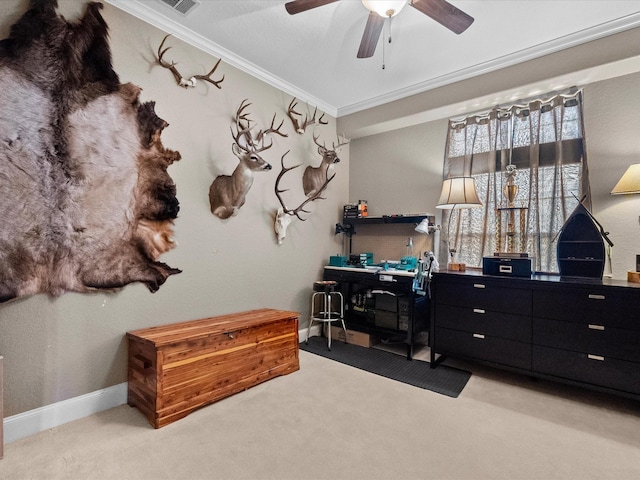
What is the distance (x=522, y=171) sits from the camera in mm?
3322

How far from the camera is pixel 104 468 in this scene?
1.67 m

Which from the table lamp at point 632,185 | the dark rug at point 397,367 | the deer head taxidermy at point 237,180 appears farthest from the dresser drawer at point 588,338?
the deer head taxidermy at point 237,180

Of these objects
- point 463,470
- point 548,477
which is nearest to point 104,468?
point 463,470

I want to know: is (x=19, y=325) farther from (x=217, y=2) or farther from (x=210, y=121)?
(x=217, y=2)

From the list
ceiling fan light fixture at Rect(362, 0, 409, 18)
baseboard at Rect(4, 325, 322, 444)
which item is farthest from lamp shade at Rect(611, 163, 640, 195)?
baseboard at Rect(4, 325, 322, 444)

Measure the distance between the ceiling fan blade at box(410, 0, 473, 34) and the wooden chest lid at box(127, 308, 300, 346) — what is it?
2.55 meters

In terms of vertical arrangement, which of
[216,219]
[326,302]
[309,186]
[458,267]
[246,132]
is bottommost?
[326,302]

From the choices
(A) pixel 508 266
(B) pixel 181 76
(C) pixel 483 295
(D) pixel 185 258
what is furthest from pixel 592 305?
(B) pixel 181 76

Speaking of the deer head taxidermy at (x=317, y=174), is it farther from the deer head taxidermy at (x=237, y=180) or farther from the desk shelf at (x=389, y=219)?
the deer head taxidermy at (x=237, y=180)

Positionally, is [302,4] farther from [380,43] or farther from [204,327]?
[204,327]

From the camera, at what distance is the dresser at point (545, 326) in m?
2.25

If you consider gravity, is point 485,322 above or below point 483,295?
below

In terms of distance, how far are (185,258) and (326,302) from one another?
1.82 m

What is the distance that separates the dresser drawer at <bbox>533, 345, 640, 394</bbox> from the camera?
7.28ft
